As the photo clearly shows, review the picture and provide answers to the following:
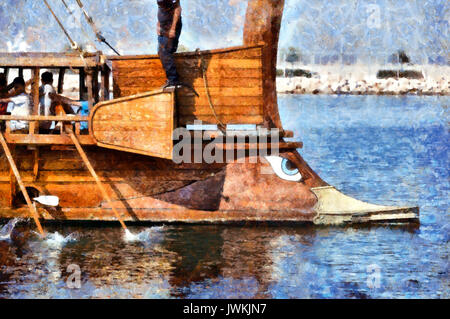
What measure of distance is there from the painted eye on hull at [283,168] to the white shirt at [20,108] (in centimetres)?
440

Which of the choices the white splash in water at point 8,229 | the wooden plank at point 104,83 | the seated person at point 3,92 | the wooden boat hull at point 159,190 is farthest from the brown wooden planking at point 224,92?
the white splash in water at point 8,229

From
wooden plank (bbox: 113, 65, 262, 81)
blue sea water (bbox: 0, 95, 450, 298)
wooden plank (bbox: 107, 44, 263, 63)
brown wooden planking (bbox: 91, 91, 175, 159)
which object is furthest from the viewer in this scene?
wooden plank (bbox: 113, 65, 262, 81)

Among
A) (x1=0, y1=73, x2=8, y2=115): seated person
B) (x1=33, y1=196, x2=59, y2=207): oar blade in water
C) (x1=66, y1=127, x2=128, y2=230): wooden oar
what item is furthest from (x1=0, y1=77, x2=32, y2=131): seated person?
(x1=33, y1=196, x2=59, y2=207): oar blade in water

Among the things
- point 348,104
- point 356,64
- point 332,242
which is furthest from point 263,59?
point 356,64

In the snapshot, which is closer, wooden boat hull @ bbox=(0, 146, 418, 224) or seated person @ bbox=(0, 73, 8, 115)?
wooden boat hull @ bbox=(0, 146, 418, 224)

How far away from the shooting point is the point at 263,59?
14.8m

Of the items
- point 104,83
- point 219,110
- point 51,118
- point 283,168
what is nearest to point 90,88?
point 104,83

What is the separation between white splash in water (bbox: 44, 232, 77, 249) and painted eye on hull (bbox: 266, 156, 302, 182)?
12.4ft

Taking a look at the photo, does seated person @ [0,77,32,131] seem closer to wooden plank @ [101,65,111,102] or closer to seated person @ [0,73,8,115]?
seated person @ [0,73,8,115]

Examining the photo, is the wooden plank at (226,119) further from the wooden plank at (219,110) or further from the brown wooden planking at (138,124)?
the brown wooden planking at (138,124)

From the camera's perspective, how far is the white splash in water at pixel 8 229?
14648 mm

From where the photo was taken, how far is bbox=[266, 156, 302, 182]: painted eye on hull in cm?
1478

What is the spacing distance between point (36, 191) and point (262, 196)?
4.15 metres

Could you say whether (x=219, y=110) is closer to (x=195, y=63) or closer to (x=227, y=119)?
(x=227, y=119)
